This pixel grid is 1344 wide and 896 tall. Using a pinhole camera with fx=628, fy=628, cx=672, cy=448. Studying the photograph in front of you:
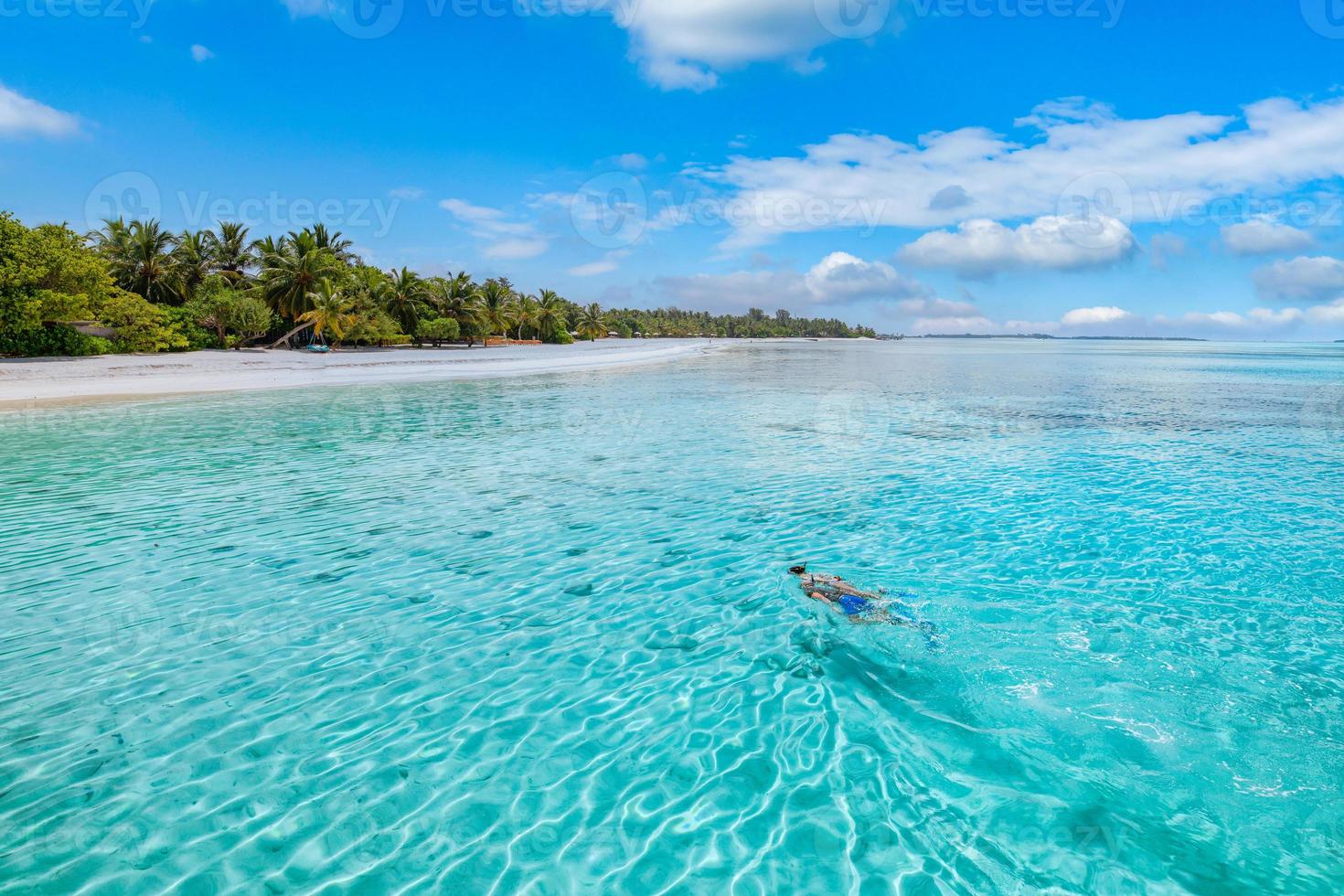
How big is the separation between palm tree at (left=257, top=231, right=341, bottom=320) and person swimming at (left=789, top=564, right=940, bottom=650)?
6220cm

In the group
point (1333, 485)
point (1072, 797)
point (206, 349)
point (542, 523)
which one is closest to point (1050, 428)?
point (1333, 485)

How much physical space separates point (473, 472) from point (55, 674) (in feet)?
29.0

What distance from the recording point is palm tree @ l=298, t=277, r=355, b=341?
56.8m

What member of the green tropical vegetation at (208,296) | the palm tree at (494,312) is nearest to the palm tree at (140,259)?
the green tropical vegetation at (208,296)

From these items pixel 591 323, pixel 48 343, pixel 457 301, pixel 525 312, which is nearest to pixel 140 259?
pixel 48 343

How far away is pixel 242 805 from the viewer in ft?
13.9

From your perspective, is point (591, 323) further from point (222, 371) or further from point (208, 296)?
point (222, 371)

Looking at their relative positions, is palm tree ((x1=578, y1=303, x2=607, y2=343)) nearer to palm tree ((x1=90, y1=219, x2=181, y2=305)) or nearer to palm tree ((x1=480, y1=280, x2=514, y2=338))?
palm tree ((x1=480, y1=280, x2=514, y2=338))

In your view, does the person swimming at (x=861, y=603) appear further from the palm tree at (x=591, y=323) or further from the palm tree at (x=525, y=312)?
the palm tree at (x=591, y=323)

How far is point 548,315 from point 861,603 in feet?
346

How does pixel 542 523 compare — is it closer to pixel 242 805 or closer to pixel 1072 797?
pixel 242 805

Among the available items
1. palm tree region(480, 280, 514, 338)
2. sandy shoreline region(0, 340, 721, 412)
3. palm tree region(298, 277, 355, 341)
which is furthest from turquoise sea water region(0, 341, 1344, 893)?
palm tree region(480, 280, 514, 338)

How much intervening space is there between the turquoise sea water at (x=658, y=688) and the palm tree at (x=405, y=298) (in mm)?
63209

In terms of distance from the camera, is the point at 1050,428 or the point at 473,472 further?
the point at 1050,428
